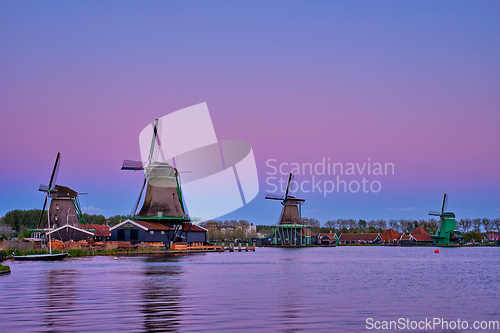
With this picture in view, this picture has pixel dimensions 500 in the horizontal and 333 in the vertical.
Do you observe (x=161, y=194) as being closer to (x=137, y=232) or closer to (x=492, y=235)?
(x=137, y=232)

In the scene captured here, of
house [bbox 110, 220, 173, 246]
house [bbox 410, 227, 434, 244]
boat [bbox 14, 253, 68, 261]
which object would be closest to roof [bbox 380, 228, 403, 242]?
house [bbox 410, 227, 434, 244]

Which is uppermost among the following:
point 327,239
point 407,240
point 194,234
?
point 194,234

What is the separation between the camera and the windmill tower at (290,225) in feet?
365

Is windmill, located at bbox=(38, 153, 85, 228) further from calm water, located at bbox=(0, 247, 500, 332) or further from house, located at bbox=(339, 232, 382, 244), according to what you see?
house, located at bbox=(339, 232, 382, 244)

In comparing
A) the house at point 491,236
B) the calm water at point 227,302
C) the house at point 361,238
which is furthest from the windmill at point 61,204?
the house at point 491,236

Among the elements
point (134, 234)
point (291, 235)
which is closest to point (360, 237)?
point (291, 235)

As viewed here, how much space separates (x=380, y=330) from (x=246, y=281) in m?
16.4

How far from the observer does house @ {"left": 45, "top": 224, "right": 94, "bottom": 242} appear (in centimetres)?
7025

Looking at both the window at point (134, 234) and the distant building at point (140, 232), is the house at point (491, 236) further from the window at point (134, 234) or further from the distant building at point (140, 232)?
the window at point (134, 234)

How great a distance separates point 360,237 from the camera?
155125 mm

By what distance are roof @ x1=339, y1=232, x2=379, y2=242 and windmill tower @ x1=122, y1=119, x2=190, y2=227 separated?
92.7 metres

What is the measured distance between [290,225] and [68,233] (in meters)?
51.9

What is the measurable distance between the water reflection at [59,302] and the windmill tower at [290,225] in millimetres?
80454

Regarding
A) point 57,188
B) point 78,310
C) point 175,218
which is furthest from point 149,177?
point 78,310
